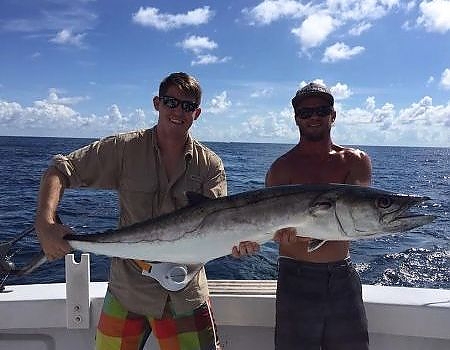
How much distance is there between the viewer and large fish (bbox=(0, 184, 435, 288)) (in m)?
2.55

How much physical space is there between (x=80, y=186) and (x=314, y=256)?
Answer: 151 cm

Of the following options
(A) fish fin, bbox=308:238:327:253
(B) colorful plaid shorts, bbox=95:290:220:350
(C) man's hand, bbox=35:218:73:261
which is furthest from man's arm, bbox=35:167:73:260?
(A) fish fin, bbox=308:238:327:253

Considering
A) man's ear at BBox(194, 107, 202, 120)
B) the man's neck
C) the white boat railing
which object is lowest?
the white boat railing

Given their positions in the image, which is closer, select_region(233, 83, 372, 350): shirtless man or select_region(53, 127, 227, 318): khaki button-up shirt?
select_region(53, 127, 227, 318): khaki button-up shirt

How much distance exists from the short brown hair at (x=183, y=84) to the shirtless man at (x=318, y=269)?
72 centimetres

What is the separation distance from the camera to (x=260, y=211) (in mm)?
2617

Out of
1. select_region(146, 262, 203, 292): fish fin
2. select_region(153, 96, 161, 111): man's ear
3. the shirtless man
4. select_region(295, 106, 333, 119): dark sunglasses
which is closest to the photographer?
select_region(146, 262, 203, 292): fish fin

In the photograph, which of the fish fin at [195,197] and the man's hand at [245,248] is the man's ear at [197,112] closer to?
the fish fin at [195,197]

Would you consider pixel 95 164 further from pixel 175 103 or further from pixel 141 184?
pixel 175 103

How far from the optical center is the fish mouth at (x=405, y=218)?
2482mm

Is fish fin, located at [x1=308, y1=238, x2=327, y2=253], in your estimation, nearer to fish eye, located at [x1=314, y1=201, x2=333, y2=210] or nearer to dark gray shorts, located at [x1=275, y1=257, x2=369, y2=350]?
fish eye, located at [x1=314, y1=201, x2=333, y2=210]

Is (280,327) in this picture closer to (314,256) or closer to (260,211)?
(314,256)

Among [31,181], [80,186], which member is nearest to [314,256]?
[80,186]

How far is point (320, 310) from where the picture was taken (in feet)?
10.0
